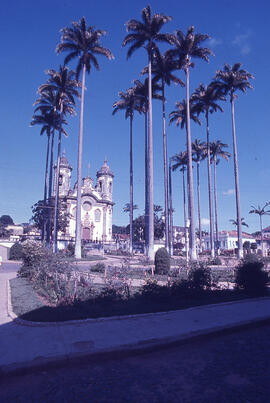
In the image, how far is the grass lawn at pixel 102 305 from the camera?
6.91 metres

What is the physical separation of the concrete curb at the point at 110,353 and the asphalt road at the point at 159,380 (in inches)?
2.9

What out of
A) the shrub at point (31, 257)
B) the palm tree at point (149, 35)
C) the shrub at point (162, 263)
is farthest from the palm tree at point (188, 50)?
the shrub at point (31, 257)

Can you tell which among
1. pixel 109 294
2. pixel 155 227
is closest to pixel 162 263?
pixel 109 294

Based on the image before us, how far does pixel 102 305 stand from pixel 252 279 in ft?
18.8

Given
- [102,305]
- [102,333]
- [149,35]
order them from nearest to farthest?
[102,333]
[102,305]
[149,35]

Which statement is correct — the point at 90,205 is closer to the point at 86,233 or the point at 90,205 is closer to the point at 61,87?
the point at 86,233

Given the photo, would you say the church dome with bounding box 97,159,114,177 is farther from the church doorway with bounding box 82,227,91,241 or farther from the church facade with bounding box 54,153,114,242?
the church doorway with bounding box 82,227,91,241

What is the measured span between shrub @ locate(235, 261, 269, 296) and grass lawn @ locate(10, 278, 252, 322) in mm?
470

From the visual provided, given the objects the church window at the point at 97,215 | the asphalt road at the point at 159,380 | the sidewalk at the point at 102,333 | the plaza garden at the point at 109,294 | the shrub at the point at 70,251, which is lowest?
the asphalt road at the point at 159,380

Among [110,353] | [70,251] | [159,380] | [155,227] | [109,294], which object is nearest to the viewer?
[159,380]

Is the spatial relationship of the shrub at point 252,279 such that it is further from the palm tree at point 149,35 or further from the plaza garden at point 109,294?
the palm tree at point 149,35

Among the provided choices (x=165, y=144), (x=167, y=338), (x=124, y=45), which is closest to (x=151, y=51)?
(x=124, y=45)

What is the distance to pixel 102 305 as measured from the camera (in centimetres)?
820

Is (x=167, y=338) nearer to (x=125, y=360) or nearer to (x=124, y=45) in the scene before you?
(x=125, y=360)
